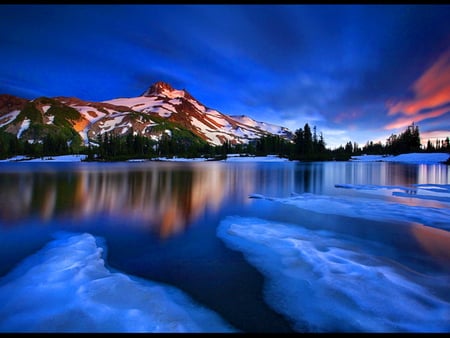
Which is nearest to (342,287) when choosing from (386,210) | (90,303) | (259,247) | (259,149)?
(259,247)

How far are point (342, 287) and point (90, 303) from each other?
4.93 meters

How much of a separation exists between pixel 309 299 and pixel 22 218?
12.4 meters

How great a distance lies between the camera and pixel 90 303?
4.61m

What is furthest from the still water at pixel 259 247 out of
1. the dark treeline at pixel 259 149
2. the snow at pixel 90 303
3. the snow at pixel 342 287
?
the dark treeline at pixel 259 149

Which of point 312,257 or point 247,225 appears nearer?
point 312,257

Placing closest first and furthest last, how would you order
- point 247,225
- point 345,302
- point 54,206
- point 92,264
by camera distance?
point 345,302 < point 92,264 < point 247,225 < point 54,206

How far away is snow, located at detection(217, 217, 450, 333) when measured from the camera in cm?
409

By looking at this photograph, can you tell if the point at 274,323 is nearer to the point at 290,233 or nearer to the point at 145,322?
the point at 145,322

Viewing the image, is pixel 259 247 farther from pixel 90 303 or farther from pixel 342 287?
pixel 90 303

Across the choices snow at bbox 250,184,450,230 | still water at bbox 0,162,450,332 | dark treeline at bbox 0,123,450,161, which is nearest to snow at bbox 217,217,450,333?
still water at bbox 0,162,450,332

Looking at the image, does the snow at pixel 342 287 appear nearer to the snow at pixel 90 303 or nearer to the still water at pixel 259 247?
the still water at pixel 259 247

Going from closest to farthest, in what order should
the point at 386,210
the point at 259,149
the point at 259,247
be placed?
the point at 259,247
the point at 386,210
the point at 259,149

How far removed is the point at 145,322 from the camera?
408 centimetres
